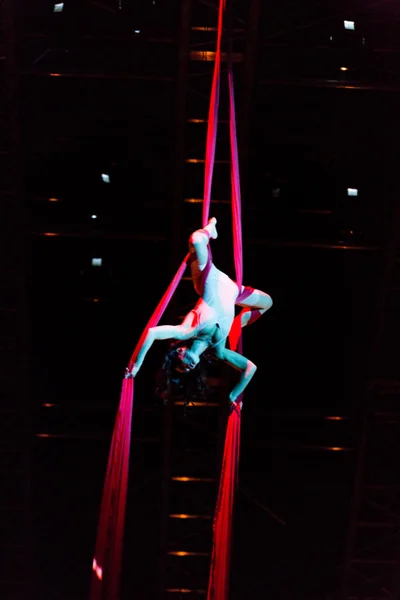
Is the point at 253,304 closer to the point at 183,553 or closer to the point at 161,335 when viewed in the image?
the point at 161,335

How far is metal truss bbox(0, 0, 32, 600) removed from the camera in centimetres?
696

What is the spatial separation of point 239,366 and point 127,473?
→ 0.94 metres

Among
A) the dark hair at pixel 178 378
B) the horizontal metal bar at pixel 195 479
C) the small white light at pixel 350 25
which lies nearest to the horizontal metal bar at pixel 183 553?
the horizontal metal bar at pixel 195 479

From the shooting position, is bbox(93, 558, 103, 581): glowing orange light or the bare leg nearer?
bbox(93, 558, 103, 581): glowing orange light

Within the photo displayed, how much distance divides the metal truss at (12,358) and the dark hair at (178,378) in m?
2.85

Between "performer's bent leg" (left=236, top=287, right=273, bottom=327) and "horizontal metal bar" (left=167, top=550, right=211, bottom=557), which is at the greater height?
"performer's bent leg" (left=236, top=287, right=273, bottom=327)

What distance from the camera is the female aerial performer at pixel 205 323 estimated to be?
15.9 feet

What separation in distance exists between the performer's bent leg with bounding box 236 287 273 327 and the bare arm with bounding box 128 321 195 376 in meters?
0.45

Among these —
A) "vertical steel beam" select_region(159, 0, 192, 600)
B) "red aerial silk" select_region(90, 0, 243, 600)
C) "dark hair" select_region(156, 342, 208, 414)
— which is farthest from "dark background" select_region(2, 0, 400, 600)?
"dark hair" select_region(156, 342, 208, 414)

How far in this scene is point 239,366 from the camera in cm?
518

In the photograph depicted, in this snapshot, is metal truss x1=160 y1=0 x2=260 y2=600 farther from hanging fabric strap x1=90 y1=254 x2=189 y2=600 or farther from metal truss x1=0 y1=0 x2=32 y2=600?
hanging fabric strap x1=90 y1=254 x2=189 y2=600

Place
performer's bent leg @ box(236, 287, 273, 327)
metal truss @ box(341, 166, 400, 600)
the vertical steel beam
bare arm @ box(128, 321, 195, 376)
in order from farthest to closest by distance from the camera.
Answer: metal truss @ box(341, 166, 400, 600)
the vertical steel beam
performer's bent leg @ box(236, 287, 273, 327)
bare arm @ box(128, 321, 195, 376)

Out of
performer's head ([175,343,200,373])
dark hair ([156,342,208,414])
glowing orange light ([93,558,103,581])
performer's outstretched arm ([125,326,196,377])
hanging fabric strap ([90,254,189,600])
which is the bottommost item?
glowing orange light ([93,558,103,581])

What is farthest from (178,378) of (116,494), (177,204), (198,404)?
(198,404)
